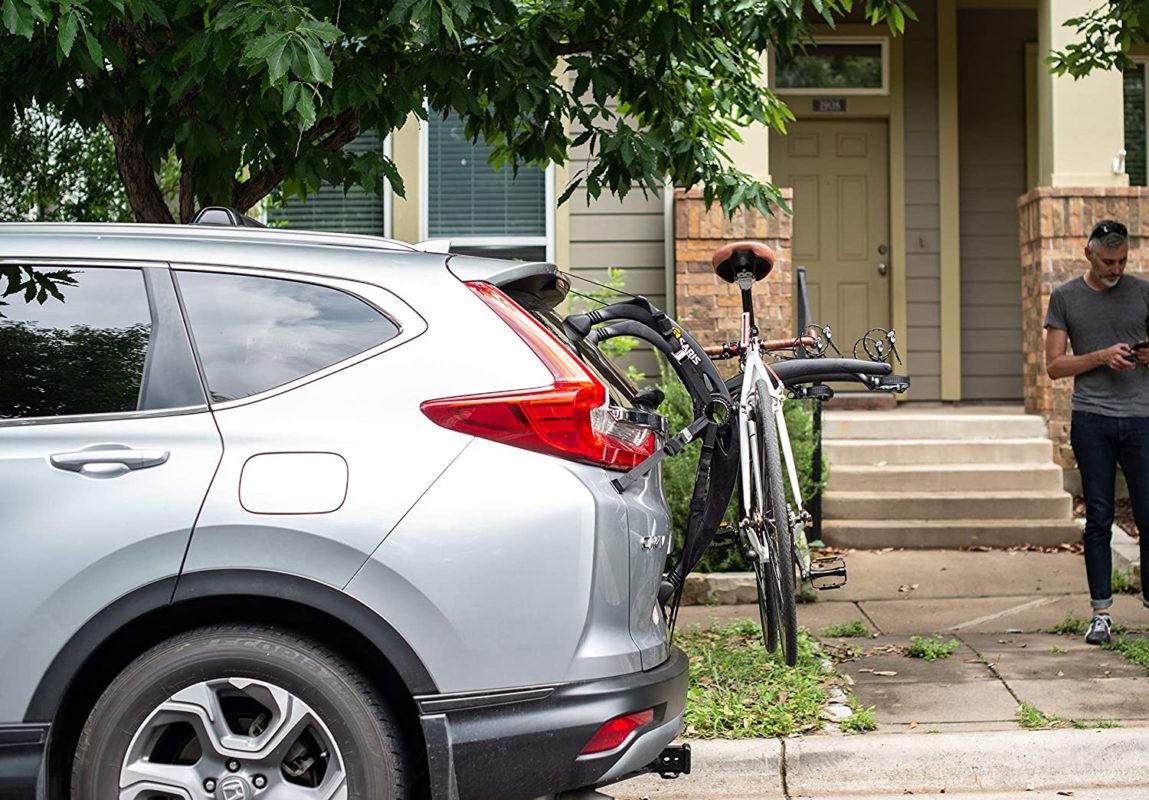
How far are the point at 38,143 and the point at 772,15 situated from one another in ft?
18.2

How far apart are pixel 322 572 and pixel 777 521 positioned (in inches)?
86.2

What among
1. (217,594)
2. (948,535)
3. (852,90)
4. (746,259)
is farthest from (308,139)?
(852,90)

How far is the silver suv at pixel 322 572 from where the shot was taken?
3145 mm

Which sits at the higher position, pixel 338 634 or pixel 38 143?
pixel 38 143

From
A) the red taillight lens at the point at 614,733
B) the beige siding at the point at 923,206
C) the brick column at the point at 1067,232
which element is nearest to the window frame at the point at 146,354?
the red taillight lens at the point at 614,733

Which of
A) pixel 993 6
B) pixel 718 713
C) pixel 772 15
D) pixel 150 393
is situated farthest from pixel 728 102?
pixel 993 6

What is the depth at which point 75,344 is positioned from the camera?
11.2ft

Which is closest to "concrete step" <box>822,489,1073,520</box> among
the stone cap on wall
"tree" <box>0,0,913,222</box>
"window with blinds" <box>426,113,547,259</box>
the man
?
the stone cap on wall

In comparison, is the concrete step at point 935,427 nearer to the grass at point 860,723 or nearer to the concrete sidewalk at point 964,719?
the concrete sidewalk at point 964,719

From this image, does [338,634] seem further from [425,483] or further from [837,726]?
[837,726]

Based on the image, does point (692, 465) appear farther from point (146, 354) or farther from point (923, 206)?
point (146, 354)

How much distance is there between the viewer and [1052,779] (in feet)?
15.3

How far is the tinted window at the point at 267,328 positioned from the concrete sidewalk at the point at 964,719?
2.15m

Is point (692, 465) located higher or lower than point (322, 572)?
lower
